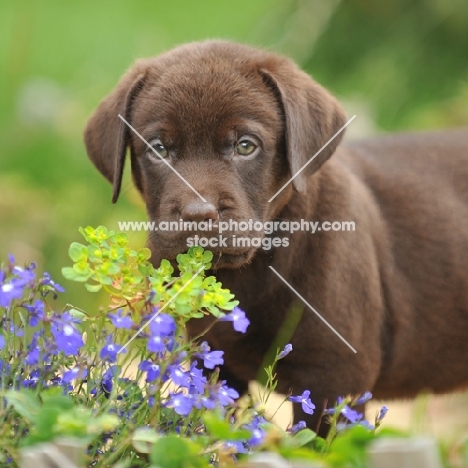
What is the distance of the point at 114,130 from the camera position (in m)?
3.12

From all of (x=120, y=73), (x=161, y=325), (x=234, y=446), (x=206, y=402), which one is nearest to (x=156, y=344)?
(x=161, y=325)

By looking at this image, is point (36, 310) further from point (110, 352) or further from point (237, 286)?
point (237, 286)

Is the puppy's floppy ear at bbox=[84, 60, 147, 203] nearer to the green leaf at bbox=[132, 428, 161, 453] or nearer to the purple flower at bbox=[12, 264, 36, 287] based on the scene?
the purple flower at bbox=[12, 264, 36, 287]

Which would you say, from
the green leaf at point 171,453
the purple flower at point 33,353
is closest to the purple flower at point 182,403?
the green leaf at point 171,453

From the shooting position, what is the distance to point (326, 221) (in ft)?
10.1

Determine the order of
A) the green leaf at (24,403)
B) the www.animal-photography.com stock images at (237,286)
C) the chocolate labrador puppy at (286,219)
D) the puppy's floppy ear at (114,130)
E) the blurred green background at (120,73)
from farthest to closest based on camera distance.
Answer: the blurred green background at (120,73) → the puppy's floppy ear at (114,130) → the chocolate labrador puppy at (286,219) → the www.animal-photography.com stock images at (237,286) → the green leaf at (24,403)

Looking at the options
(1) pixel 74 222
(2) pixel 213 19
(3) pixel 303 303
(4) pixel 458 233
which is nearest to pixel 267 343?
(3) pixel 303 303

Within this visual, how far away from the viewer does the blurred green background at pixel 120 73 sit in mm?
5453

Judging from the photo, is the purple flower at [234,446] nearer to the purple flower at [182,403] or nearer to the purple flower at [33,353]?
the purple flower at [182,403]

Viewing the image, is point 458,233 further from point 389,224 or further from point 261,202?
point 261,202

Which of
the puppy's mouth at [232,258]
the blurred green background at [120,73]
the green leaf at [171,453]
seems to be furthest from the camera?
the blurred green background at [120,73]

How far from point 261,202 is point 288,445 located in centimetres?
125

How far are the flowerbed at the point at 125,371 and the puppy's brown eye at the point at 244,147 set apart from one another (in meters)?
0.68

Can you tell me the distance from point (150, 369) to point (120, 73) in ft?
19.0
